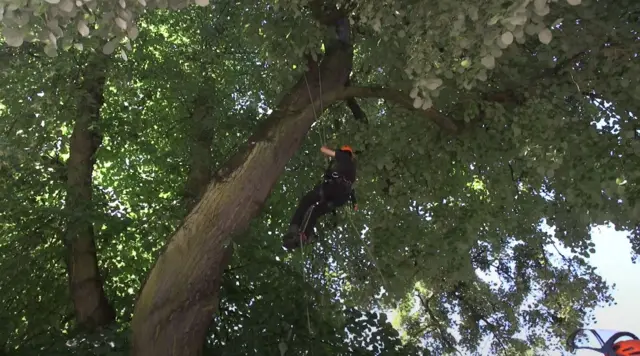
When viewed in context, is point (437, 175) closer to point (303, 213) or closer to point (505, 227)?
point (505, 227)

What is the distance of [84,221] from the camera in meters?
5.33

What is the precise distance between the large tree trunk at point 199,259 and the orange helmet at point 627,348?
9.03 feet

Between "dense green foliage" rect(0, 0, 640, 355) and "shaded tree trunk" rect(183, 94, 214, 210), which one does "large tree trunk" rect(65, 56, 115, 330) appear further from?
"shaded tree trunk" rect(183, 94, 214, 210)

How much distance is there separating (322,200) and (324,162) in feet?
7.44

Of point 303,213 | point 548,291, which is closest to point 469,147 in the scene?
point 303,213

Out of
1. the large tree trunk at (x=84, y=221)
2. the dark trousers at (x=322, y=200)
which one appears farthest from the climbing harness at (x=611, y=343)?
the large tree trunk at (x=84, y=221)

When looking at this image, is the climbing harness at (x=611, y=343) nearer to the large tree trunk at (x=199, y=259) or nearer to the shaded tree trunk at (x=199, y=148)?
the large tree trunk at (x=199, y=259)

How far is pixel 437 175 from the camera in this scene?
5.84 metres

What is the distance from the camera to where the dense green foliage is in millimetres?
4344

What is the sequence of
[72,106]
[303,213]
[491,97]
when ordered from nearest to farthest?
1. [303,213]
2. [491,97]
3. [72,106]

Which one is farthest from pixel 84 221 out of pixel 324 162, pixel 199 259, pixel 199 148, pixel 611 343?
pixel 611 343

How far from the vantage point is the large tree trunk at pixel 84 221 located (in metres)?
5.34

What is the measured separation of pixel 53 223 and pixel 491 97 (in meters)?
4.73

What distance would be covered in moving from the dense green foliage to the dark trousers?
0.48 meters
